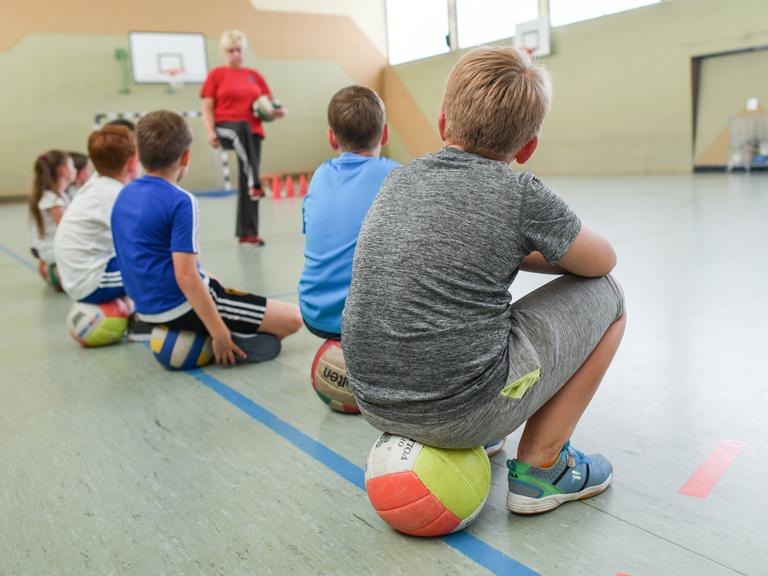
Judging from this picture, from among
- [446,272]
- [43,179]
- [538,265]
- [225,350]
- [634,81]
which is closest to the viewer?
[446,272]

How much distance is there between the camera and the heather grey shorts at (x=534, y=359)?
1.23m

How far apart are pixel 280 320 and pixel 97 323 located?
2.55 feet

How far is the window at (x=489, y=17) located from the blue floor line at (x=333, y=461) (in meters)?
10.3

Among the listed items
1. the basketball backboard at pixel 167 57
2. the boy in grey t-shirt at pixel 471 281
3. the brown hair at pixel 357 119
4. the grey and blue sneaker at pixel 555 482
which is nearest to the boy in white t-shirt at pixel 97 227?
the brown hair at pixel 357 119

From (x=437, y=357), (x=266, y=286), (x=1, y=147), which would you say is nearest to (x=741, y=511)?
(x=437, y=357)

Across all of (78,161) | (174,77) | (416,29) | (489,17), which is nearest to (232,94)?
(78,161)

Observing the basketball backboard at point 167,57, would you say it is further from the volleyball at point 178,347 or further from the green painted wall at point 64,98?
the volleyball at point 178,347

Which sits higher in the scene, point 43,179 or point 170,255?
point 43,179

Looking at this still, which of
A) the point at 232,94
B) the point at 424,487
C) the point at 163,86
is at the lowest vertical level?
the point at 424,487

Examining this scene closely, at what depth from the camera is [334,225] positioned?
1.90 meters

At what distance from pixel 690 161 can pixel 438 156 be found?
29.9ft

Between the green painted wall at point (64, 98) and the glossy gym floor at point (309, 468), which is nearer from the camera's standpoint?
the glossy gym floor at point (309, 468)

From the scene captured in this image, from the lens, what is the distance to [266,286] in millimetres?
3574

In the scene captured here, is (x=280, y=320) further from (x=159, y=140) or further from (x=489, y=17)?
(x=489, y=17)
